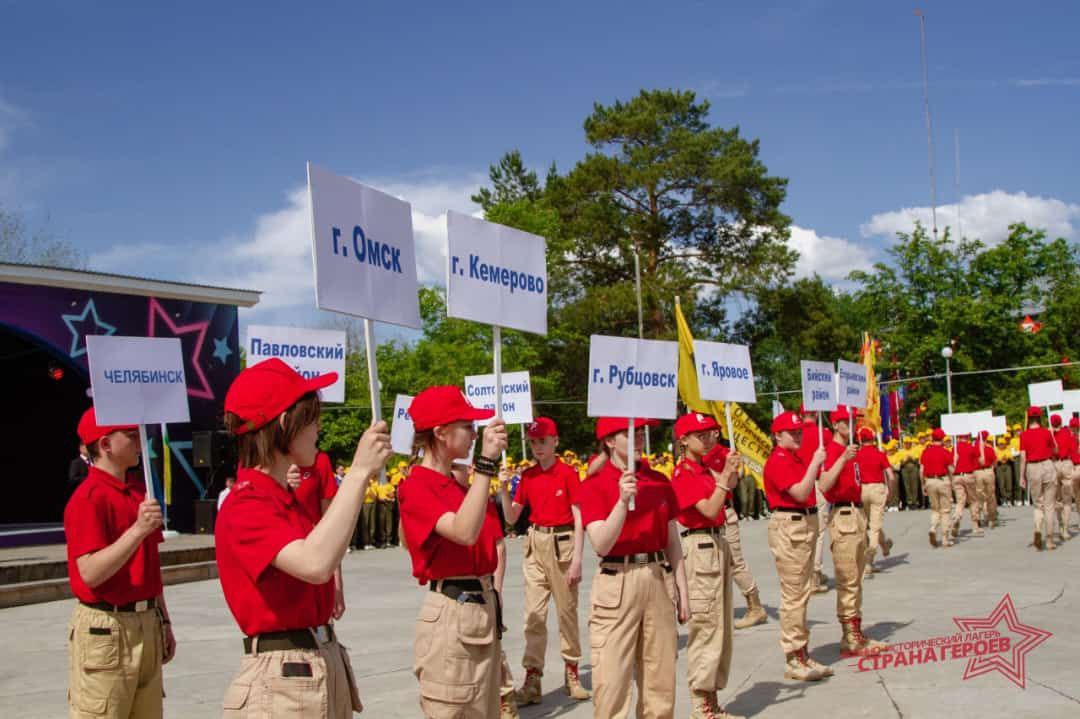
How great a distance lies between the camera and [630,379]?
642 centimetres

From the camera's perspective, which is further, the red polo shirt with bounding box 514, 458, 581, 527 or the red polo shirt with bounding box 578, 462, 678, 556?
the red polo shirt with bounding box 514, 458, 581, 527

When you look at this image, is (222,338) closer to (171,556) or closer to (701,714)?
(171,556)

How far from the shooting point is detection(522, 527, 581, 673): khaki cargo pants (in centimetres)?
793

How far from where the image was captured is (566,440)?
48062 mm

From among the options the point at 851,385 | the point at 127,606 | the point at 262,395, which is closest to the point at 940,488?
the point at 851,385

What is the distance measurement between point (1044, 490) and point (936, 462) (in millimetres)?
1822

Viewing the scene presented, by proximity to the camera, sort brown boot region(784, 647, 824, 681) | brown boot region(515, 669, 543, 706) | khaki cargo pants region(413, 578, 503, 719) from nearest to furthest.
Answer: khaki cargo pants region(413, 578, 503, 719) < brown boot region(515, 669, 543, 706) < brown boot region(784, 647, 824, 681)

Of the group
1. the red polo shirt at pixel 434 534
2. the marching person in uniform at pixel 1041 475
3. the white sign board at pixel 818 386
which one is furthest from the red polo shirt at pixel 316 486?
the marching person in uniform at pixel 1041 475

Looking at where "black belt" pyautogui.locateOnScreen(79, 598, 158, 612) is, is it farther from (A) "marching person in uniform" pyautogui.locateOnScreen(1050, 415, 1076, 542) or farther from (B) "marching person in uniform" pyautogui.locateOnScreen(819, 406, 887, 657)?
(A) "marching person in uniform" pyautogui.locateOnScreen(1050, 415, 1076, 542)

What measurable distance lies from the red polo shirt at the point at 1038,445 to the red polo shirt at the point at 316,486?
1424 cm

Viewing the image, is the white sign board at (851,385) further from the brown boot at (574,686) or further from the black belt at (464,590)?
the black belt at (464,590)

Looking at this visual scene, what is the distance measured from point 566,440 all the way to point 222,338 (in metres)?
25.0

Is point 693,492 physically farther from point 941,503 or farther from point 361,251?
point 941,503

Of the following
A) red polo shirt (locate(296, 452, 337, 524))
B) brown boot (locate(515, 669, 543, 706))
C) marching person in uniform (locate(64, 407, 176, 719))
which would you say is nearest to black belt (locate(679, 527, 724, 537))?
brown boot (locate(515, 669, 543, 706))
